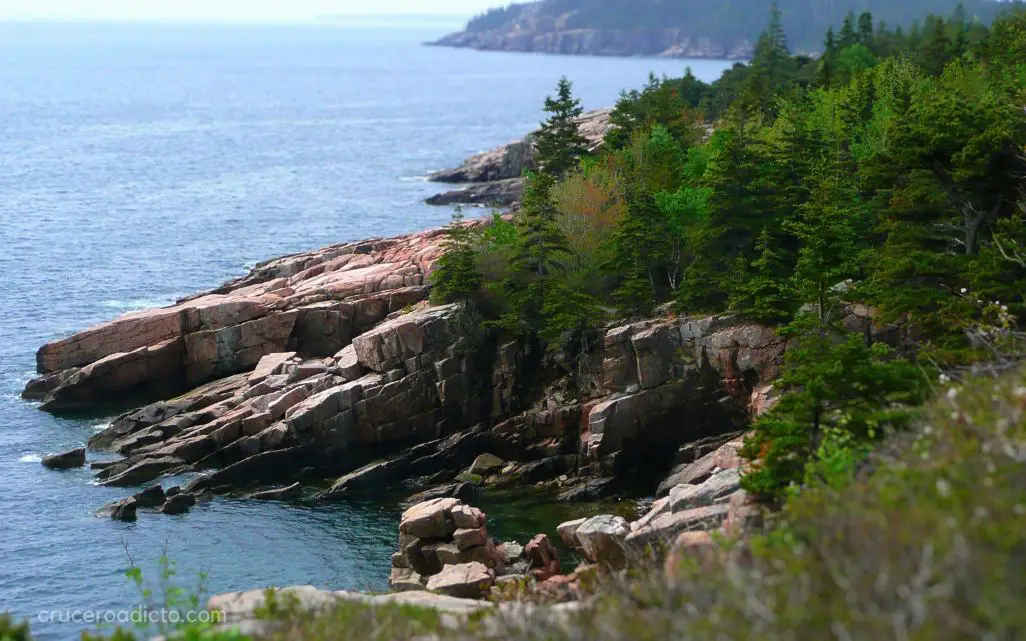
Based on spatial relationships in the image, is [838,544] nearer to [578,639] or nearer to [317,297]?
[578,639]

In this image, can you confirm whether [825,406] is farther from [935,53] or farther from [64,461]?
[935,53]

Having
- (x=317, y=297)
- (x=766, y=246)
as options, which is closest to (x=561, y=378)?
(x=766, y=246)

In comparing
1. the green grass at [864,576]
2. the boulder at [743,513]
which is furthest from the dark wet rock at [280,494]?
the green grass at [864,576]

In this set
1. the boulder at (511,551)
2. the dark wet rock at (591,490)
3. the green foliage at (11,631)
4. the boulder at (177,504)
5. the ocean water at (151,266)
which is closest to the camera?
the green foliage at (11,631)

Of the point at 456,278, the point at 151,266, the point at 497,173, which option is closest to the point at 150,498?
the point at 456,278

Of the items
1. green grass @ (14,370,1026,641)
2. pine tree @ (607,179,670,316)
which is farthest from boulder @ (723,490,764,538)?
pine tree @ (607,179,670,316)

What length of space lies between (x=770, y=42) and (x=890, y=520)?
124197mm

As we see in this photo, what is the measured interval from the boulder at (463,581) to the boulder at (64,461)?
93.7 feet

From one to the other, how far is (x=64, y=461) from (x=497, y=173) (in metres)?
88.3

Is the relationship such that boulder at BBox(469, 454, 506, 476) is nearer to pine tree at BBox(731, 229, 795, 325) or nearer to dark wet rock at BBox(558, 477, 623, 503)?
dark wet rock at BBox(558, 477, 623, 503)

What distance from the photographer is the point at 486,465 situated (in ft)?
216

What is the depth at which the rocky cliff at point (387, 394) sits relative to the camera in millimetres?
63781

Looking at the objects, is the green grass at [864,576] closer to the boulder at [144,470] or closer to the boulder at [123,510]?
the boulder at [123,510]

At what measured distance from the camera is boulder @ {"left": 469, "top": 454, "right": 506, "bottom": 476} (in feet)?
215
